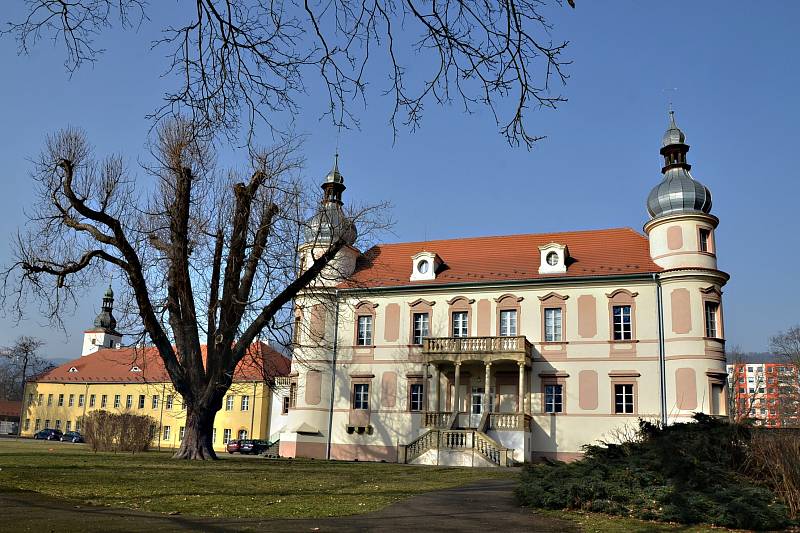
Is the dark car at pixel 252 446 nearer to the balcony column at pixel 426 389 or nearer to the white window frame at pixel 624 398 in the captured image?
the balcony column at pixel 426 389

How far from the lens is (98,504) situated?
9961mm

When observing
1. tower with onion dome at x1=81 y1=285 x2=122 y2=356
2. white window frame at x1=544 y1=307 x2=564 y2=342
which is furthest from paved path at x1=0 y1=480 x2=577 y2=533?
tower with onion dome at x1=81 y1=285 x2=122 y2=356

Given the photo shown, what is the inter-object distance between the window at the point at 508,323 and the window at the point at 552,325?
1538 millimetres

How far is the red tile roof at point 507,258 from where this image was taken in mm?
33250

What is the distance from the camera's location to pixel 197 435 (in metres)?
23.2

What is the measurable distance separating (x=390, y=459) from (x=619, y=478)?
78.7 feet

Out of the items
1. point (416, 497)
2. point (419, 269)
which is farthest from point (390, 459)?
point (416, 497)

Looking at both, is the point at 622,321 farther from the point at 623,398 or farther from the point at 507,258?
the point at 507,258

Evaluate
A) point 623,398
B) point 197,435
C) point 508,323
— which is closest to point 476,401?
point 508,323

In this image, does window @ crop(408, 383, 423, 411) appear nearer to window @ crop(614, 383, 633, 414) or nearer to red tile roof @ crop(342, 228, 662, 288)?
red tile roof @ crop(342, 228, 662, 288)

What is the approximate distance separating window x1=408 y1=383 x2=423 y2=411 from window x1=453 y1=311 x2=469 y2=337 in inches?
128

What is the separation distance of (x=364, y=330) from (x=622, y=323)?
1313 centimetres

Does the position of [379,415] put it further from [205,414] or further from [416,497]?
[416,497]

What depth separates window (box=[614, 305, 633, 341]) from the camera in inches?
1251
